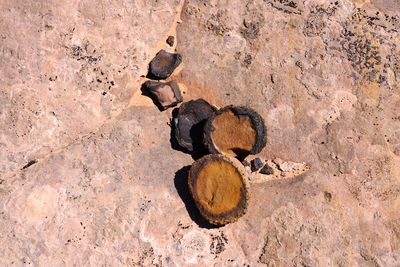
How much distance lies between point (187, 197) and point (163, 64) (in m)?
1.56

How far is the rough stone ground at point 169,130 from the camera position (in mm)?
5945

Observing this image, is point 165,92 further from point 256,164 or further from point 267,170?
point 267,170

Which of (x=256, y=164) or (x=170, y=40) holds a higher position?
(x=170, y=40)

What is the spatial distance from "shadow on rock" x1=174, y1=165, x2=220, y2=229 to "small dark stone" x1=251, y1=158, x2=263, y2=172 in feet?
2.42

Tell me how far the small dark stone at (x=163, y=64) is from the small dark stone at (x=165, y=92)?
0.12 m

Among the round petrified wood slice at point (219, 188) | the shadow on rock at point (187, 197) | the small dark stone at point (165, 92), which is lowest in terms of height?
the shadow on rock at point (187, 197)

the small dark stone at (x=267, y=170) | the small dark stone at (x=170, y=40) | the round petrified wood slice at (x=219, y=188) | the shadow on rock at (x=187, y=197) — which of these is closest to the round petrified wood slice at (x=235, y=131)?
the round petrified wood slice at (x=219, y=188)

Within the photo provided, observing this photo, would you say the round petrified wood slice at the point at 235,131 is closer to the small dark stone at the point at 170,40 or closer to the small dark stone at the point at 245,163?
the small dark stone at the point at 245,163

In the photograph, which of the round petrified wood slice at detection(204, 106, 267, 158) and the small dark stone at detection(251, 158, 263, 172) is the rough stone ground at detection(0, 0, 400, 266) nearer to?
the small dark stone at detection(251, 158, 263, 172)

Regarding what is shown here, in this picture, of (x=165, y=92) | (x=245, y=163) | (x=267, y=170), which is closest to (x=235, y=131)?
(x=245, y=163)

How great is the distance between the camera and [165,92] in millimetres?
6254

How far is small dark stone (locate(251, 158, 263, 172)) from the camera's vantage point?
6.21 meters

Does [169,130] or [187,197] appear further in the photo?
[169,130]

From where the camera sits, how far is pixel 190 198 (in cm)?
615
